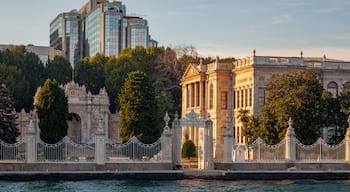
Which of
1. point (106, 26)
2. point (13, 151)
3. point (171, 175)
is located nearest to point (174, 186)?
point (171, 175)

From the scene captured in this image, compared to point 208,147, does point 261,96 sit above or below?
above

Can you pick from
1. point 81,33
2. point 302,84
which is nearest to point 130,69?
point 302,84

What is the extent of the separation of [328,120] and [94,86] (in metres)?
38.0

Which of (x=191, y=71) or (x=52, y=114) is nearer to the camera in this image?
(x=52, y=114)

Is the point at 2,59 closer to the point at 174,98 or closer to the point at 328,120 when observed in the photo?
the point at 174,98

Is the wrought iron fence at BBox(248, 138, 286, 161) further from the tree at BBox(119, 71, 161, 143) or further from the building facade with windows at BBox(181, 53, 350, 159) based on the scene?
the tree at BBox(119, 71, 161, 143)

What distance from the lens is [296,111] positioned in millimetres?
49188

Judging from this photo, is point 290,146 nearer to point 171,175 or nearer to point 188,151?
point 171,175

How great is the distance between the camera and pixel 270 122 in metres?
50.3

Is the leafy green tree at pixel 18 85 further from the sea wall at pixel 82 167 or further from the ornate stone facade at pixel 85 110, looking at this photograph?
the sea wall at pixel 82 167

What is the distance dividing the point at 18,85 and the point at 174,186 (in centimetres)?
4287

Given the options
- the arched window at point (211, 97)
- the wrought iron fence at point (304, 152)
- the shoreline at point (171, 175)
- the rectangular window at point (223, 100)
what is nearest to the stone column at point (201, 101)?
the arched window at point (211, 97)

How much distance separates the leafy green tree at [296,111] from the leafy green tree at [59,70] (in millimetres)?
37227

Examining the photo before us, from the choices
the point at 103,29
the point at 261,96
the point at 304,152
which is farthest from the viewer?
the point at 103,29
